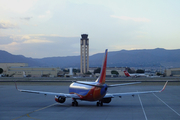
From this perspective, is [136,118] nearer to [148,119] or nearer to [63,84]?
[148,119]

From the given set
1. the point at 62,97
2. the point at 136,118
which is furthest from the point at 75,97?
the point at 136,118

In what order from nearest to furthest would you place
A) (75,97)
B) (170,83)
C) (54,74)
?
(75,97) → (170,83) → (54,74)

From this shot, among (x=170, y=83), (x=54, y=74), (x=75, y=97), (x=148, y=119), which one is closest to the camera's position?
(x=148, y=119)

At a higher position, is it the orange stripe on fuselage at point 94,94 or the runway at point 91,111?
the orange stripe on fuselage at point 94,94

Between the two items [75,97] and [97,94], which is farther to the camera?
[75,97]

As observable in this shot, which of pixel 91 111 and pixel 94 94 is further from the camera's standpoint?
pixel 94 94

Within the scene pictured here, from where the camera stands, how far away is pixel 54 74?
15400cm

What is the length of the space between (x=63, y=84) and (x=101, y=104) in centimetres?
4956

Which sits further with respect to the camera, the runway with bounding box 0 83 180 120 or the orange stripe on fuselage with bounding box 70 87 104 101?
the orange stripe on fuselage with bounding box 70 87 104 101

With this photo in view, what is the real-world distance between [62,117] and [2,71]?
142 meters

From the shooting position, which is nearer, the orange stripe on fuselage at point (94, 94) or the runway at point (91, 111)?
the runway at point (91, 111)

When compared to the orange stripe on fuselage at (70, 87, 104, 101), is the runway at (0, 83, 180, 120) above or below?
below

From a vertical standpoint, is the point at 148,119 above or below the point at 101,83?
below

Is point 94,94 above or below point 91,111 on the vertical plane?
above
